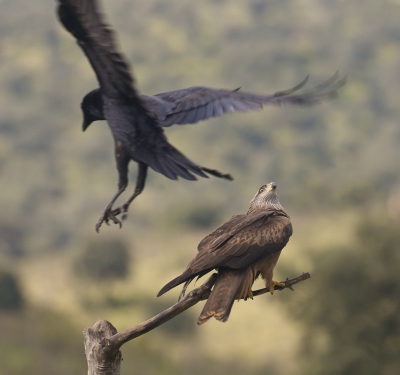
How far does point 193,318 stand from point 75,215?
36662mm

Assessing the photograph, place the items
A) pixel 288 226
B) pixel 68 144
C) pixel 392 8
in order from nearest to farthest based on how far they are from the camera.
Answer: pixel 288 226
pixel 68 144
pixel 392 8

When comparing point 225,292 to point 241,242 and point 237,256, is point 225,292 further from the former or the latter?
point 241,242

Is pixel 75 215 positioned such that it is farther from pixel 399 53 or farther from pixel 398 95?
pixel 399 53

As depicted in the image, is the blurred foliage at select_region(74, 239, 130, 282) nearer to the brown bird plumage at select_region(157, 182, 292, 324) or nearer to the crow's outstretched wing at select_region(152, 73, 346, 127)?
the brown bird plumage at select_region(157, 182, 292, 324)

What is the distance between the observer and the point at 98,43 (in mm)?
5707

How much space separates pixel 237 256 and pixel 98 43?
2262mm

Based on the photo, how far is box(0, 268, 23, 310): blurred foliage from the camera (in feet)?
121

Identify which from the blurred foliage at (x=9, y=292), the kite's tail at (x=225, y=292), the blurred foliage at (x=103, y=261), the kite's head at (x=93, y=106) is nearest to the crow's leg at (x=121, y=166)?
the kite's head at (x=93, y=106)

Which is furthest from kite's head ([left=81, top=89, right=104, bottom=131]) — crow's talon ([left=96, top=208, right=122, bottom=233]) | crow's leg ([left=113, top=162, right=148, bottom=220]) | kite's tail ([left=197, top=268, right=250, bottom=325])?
kite's tail ([left=197, top=268, right=250, bottom=325])

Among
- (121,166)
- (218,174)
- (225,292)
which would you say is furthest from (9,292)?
(218,174)

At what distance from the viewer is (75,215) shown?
70938 mm

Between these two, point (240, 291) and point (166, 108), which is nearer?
point (166, 108)

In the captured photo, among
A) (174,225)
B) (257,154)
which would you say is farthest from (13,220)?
(257,154)

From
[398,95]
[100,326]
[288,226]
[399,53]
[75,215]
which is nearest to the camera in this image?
[100,326]
